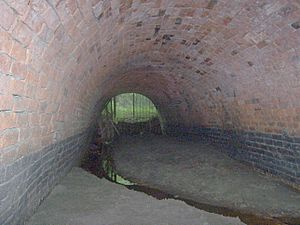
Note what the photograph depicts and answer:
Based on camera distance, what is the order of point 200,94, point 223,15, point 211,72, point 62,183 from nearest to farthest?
point 223,15, point 62,183, point 211,72, point 200,94

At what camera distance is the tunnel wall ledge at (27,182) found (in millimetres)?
3171

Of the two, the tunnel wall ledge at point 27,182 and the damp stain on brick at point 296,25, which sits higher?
the damp stain on brick at point 296,25

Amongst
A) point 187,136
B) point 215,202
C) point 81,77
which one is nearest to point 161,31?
point 81,77

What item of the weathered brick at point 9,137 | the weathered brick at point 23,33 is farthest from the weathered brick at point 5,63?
the weathered brick at point 9,137

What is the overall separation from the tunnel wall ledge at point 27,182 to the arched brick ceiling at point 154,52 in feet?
0.89

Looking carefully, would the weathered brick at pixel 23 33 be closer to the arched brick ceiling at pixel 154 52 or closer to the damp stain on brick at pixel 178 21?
the arched brick ceiling at pixel 154 52

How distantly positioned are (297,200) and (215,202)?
1587mm

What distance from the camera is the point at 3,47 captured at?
2512 mm

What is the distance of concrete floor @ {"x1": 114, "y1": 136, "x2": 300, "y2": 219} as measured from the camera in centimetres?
591

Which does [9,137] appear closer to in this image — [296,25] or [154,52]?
[296,25]

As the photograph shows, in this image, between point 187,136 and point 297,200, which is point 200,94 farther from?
point 297,200

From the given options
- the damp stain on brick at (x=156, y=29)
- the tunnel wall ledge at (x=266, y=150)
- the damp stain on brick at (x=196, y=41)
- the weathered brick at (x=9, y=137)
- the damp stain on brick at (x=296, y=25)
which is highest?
the damp stain on brick at (x=156, y=29)

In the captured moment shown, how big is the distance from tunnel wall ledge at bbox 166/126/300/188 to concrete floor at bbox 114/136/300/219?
0.23 m

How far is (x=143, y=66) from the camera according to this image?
32.3 feet
